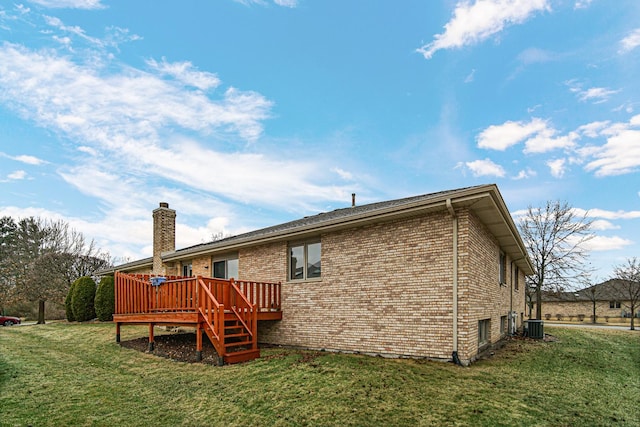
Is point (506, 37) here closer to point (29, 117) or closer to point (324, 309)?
point (324, 309)

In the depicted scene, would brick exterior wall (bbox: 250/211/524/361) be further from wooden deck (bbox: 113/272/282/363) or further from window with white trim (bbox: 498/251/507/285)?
window with white trim (bbox: 498/251/507/285)

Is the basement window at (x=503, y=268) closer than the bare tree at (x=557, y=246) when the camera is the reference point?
A: Yes

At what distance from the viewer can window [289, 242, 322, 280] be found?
10.9m

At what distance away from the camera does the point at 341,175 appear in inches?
844

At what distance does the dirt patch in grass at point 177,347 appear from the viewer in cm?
972

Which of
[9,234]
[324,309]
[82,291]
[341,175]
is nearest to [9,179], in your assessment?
[82,291]

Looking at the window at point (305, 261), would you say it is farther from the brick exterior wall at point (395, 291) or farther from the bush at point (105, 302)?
the bush at point (105, 302)

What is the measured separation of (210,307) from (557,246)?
2731 centimetres

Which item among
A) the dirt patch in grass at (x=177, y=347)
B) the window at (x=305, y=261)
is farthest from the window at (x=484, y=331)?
the dirt patch in grass at (x=177, y=347)

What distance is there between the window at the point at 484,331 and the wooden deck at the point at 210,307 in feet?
17.7

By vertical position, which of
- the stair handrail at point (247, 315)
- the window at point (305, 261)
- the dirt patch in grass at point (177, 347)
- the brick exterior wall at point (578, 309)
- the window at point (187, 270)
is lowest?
the brick exterior wall at point (578, 309)

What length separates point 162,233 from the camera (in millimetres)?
17297

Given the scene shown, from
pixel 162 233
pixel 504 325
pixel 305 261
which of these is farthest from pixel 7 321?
pixel 504 325

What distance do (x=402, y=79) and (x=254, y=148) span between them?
267 inches
